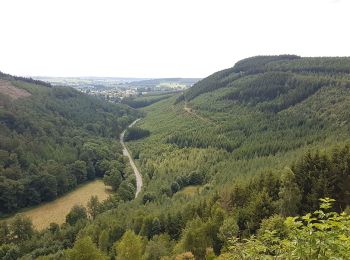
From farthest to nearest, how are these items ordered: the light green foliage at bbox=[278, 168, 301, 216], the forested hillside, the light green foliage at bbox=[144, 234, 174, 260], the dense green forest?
the forested hillside < the light green foliage at bbox=[278, 168, 301, 216] < the light green foliage at bbox=[144, 234, 174, 260] < the dense green forest

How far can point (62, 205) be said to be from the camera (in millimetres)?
133375

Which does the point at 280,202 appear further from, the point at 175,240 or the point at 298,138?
the point at 298,138

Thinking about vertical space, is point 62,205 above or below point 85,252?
below

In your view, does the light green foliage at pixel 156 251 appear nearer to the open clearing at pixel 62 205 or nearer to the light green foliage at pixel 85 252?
the light green foliage at pixel 85 252

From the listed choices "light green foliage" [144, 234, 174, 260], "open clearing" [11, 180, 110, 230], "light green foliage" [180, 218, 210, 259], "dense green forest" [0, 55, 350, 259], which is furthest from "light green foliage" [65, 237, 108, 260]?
"open clearing" [11, 180, 110, 230]

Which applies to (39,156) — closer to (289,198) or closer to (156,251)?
(156,251)

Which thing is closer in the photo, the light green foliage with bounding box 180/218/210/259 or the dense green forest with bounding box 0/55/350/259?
the dense green forest with bounding box 0/55/350/259

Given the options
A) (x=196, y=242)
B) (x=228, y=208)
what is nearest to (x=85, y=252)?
(x=196, y=242)

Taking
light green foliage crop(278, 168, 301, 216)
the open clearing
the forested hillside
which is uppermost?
light green foliage crop(278, 168, 301, 216)

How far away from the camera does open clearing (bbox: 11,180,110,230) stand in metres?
119

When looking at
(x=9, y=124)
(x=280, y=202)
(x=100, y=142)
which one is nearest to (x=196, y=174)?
(x=280, y=202)

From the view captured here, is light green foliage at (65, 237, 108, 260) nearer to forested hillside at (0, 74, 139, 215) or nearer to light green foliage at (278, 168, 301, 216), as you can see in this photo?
light green foliage at (278, 168, 301, 216)

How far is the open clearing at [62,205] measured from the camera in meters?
119

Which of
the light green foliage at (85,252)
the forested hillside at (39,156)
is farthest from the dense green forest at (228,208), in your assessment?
the forested hillside at (39,156)
